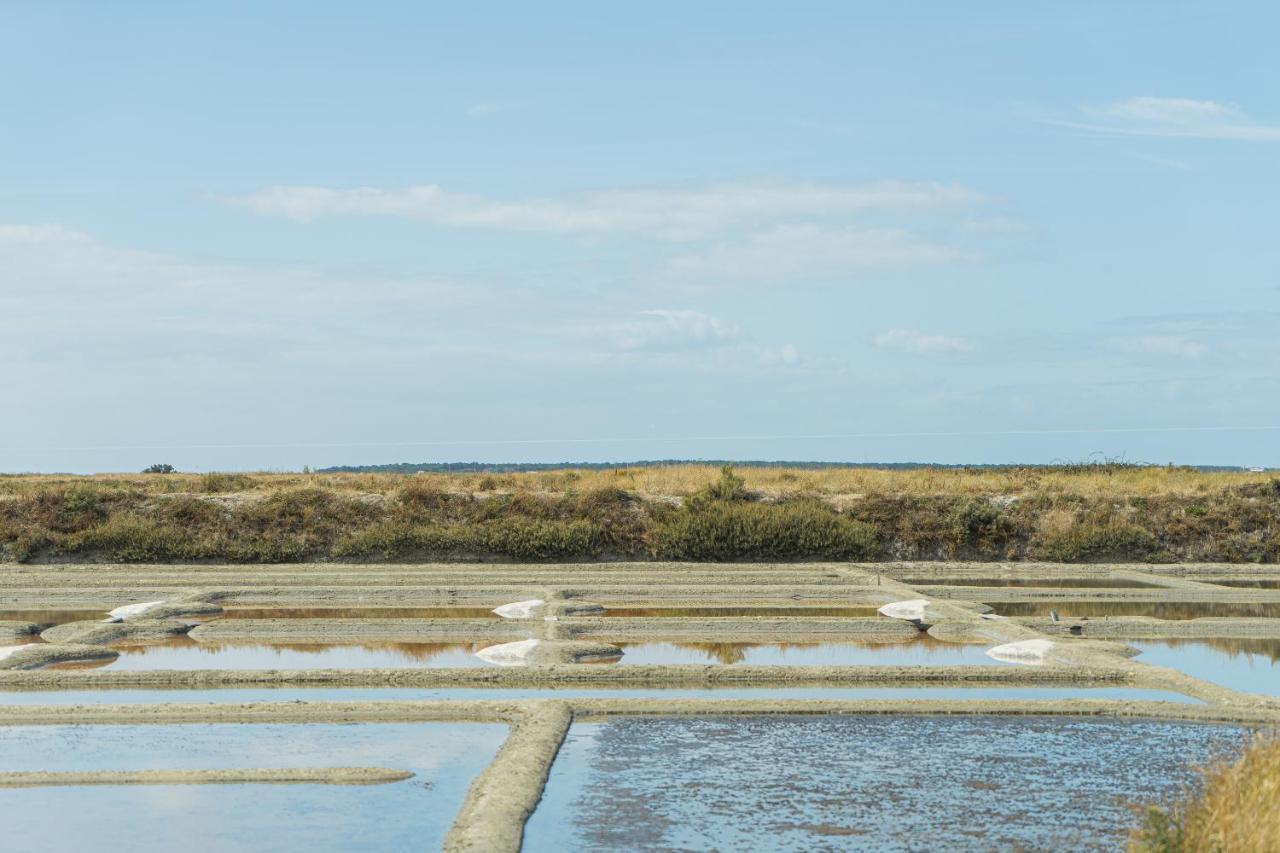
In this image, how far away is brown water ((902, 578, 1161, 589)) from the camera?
17.5 m

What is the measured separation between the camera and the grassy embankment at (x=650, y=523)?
20766 millimetres

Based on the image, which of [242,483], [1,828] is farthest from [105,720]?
[242,483]

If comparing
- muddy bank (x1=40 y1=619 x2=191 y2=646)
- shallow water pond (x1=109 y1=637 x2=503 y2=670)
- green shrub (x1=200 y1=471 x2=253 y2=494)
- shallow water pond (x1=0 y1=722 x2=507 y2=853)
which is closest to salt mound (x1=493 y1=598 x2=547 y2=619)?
shallow water pond (x1=109 y1=637 x2=503 y2=670)

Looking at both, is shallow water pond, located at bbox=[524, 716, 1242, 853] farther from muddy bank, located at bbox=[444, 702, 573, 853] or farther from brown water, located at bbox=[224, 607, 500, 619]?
brown water, located at bbox=[224, 607, 500, 619]

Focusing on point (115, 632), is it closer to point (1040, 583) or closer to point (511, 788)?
point (511, 788)

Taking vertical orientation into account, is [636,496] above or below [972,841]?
above

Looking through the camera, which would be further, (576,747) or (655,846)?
(576,747)

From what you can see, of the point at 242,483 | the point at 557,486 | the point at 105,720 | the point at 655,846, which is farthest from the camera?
the point at 242,483

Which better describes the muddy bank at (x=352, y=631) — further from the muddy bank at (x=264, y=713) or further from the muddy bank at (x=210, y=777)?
the muddy bank at (x=210, y=777)

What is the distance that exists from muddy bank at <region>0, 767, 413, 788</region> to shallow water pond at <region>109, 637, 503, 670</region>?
3677 millimetres

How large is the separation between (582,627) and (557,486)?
13739 mm

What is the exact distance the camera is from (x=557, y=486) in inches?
1046

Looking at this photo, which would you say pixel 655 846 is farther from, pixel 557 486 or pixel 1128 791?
pixel 557 486

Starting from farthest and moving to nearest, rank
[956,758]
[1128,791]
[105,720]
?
[105,720] → [956,758] → [1128,791]
